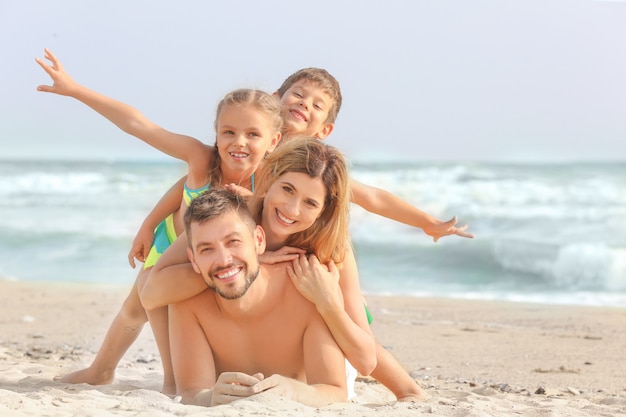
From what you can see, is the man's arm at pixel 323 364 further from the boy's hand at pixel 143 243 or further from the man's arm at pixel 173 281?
the boy's hand at pixel 143 243

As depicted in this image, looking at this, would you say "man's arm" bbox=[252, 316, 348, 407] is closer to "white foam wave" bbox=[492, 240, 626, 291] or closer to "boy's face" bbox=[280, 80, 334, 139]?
"boy's face" bbox=[280, 80, 334, 139]

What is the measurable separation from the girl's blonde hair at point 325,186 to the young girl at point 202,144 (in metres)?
0.32

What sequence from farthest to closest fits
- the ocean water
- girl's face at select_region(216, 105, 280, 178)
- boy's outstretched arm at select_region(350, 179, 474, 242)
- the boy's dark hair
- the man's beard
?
1. the ocean water
2. the boy's dark hair
3. boy's outstretched arm at select_region(350, 179, 474, 242)
4. girl's face at select_region(216, 105, 280, 178)
5. the man's beard

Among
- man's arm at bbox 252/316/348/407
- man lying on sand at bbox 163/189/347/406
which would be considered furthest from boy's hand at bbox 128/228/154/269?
man's arm at bbox 252/316/348/407

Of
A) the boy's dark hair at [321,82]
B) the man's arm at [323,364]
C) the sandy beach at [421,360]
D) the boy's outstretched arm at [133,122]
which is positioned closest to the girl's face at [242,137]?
the boy's outstretched arm at [133,122]

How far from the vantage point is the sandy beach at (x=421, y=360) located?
339 centimetres

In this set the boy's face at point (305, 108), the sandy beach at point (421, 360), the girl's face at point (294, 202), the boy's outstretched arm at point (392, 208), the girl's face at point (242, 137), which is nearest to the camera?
the sandy beach at point (421, 360)

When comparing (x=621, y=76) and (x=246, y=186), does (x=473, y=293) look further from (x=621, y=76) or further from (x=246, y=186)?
(x=621, y=76)

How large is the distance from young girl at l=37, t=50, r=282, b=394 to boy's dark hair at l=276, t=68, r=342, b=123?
0.47 meters

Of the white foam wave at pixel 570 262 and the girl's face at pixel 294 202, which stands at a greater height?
the white foam wave at pixel 570 262

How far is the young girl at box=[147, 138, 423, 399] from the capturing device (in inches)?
141

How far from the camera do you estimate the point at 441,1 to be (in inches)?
695

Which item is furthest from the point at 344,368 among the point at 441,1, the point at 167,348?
the point at 441,1

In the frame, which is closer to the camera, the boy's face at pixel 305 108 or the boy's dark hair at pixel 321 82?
the boy's face at pixel 305 108
